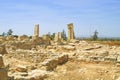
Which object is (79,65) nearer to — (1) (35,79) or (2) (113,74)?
(2) (113,74)

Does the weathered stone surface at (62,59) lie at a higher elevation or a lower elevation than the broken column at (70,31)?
lower

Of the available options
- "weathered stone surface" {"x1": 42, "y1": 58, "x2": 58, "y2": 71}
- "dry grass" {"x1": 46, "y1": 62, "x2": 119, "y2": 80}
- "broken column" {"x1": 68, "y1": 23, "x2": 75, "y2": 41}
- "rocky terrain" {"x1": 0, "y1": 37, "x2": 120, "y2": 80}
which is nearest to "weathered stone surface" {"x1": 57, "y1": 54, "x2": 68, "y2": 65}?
"rocky terrain" {"x1": 0, "y1": 37, "x2": 120, "y2": 80}

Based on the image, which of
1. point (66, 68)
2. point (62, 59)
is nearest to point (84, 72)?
point (66, 68)

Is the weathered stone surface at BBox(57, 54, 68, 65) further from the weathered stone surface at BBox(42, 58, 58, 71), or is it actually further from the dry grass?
the dry grass

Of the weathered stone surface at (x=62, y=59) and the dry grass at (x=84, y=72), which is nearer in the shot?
the dry grass at (x=84, y=72)

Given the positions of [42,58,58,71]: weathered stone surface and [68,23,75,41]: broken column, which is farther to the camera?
[68,23,75,41]: broken column

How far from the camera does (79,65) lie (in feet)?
54.0

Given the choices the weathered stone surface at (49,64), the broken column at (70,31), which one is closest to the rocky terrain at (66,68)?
the weathered stone surface at (49,64)

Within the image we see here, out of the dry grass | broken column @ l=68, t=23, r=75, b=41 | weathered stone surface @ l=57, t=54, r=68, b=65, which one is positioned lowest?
the dry grass

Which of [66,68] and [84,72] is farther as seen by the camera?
[66,68]

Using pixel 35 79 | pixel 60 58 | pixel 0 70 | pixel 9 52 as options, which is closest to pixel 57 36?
pixel 9 52

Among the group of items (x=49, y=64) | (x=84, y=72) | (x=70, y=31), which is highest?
(x=70, y=31)

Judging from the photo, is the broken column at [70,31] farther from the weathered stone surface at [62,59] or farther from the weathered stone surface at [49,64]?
the weathered stone surface at [49,64]

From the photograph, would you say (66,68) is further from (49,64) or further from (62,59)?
(62,59)
